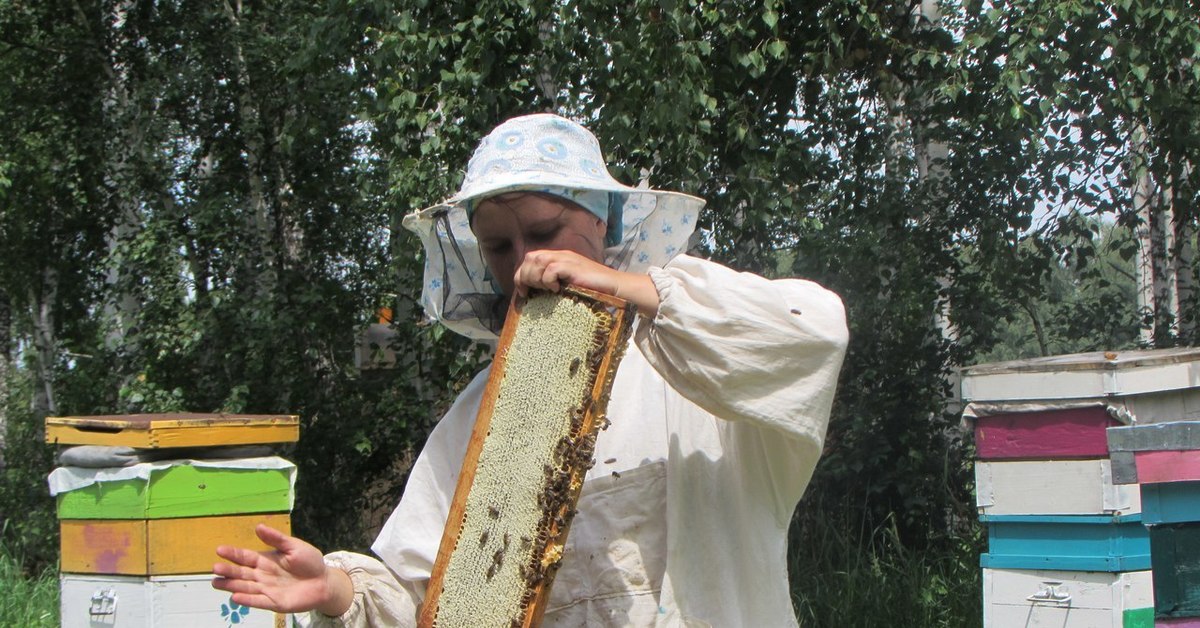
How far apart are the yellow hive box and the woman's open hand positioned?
2466 millimetres

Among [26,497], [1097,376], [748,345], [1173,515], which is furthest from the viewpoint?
[26,497]

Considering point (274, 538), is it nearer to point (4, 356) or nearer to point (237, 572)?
point (237, 572)

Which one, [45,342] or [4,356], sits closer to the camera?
[45,342]

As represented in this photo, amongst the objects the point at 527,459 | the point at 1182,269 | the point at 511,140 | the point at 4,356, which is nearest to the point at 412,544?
the point at 527,459

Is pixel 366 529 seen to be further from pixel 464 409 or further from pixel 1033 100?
pixel 464 409

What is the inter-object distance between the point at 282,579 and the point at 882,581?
12.9ft

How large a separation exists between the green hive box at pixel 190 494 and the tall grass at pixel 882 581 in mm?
2143

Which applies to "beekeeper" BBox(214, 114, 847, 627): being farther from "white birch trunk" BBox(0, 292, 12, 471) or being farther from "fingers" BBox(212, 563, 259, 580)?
"white birch trunk" BBox(0, 292, 12, 471)

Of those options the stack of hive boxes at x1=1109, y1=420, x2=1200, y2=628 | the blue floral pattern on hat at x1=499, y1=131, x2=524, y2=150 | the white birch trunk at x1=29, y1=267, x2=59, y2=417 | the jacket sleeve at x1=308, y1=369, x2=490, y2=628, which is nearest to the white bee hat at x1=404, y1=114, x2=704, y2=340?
the blue floral pattern on hat at x1=499, y1=131, x2=524, y2=150

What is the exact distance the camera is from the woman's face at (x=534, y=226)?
5.03 feet

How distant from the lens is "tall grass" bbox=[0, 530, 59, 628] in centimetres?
545

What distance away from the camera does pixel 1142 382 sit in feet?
12.1

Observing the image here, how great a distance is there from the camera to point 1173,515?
10.7ft

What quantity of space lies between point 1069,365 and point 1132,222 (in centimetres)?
170
